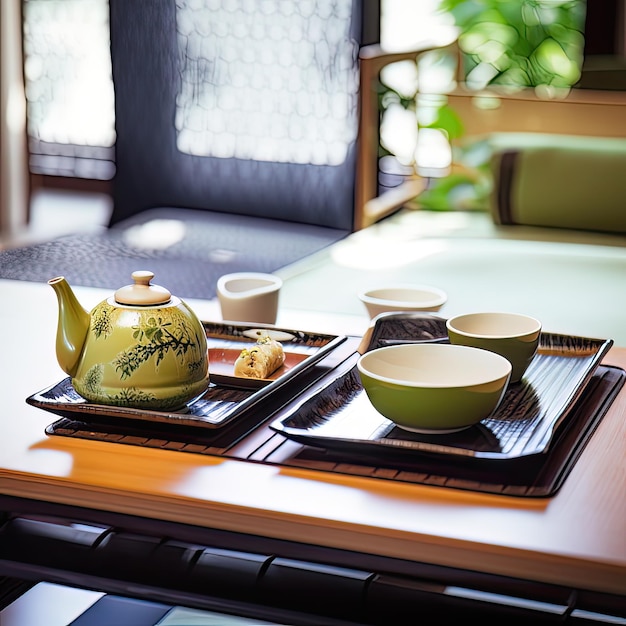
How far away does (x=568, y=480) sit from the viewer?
31.7 inches

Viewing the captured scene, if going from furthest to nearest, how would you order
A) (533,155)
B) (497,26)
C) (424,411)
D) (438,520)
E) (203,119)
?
(497,26) < (203,119) < (533,155) < (424,411) < (438,520)

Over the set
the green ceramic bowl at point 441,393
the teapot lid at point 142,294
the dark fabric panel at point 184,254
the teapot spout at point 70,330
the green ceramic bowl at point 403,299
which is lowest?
the dark fabric panel at point 184,254

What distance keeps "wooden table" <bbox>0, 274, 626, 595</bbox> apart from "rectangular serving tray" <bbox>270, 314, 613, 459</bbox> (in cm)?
4

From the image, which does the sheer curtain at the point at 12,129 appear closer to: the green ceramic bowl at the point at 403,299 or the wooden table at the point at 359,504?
the green ceramic bowl at the point at 403,299

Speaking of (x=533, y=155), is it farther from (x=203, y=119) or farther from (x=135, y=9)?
(x=135, y=9)

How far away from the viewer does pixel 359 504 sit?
76 cm

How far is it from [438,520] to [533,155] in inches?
68.7

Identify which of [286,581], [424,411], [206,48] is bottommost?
[286,581]

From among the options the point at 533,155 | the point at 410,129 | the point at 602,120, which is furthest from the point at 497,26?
the point at 533,155

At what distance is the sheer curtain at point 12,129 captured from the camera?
12.1ft

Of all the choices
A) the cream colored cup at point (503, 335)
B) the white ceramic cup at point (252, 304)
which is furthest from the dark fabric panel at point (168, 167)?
the cream colored cup at point (503, 335)

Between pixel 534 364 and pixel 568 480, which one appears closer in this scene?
pixel 568 480

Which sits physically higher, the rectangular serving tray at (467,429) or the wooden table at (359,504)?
the rectangular serving tray at (467,429)

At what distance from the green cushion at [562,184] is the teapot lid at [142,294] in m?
1.56
